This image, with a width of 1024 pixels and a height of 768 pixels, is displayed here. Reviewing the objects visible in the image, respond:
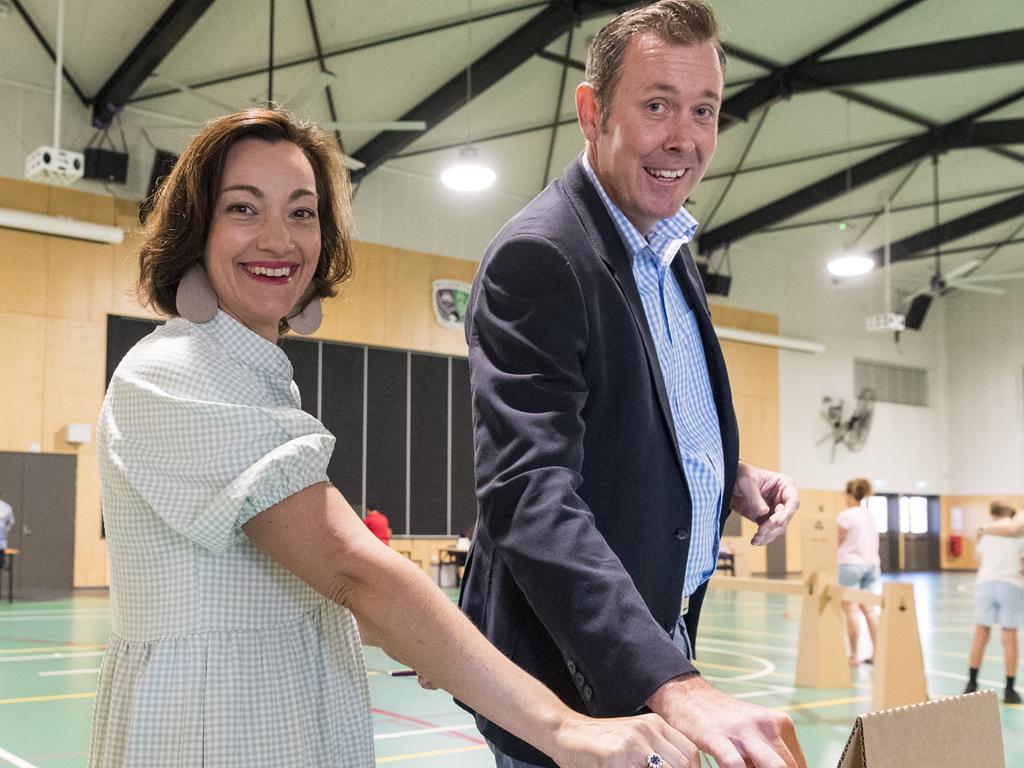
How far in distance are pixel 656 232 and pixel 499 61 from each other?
1664 cm

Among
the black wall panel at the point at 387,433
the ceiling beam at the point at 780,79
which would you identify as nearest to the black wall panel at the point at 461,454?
the black wall panel at the point at 387,433

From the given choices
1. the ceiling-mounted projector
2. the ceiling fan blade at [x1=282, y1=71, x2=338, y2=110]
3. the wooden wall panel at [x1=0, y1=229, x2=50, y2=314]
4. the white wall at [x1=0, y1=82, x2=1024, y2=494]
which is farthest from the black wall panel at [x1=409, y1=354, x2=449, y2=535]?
the ceiling fan blade at [x1=282, y1=71, x2=338, y2=110]

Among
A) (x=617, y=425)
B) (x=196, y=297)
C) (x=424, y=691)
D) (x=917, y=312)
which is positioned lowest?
(x=424, y=691)

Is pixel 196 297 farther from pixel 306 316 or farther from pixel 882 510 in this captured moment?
Answer: pixel 882 510

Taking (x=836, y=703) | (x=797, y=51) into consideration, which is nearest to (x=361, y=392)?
(x=797, y=51)

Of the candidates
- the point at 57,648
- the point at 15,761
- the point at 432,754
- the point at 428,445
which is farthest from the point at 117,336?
the point at 432,754

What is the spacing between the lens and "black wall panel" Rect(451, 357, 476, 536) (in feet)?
75.2

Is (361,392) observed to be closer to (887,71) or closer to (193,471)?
(887,71)

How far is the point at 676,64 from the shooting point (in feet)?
6.01

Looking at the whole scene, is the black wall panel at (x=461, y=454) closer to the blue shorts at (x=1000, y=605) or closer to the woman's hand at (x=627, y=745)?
the blue shorts at (x=1000, y=605)

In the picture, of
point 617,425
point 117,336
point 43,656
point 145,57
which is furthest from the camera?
point 117,336

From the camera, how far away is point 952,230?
28.4m

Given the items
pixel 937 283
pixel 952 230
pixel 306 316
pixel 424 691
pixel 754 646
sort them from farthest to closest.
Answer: pixel 952 230
pixel 937 283
pixel 754 646
pixel 424 691
pixel 306 316

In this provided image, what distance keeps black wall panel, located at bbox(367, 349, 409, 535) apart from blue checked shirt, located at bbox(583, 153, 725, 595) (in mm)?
20093
